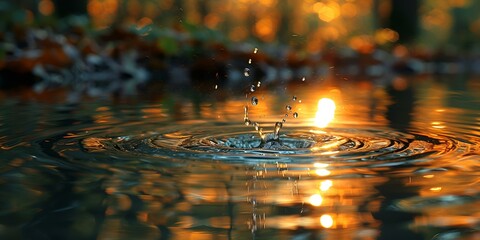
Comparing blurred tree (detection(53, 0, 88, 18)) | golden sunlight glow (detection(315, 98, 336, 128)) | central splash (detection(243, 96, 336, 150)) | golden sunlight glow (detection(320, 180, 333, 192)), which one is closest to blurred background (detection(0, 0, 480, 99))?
blurred tree (detection(53, 0, 88, 18))

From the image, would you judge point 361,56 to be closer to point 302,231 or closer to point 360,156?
point 360,156

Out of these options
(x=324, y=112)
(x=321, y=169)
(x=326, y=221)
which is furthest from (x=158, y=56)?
(x=326, y=221)

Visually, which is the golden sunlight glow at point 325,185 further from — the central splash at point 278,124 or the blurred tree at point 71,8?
the blurred tree at point 71,8

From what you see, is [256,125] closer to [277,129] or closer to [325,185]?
[277,129]

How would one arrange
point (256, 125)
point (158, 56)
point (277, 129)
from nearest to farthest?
point (277, 129), point (256, 125), point (158, 56)

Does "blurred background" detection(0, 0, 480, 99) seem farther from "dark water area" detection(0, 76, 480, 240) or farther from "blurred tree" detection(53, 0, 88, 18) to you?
"dark water area" detection(0, 76, 480, 240)

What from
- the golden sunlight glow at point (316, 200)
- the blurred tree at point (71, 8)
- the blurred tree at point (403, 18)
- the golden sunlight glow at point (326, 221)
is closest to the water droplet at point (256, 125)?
the golden sunlight glow at point (316, 200)
